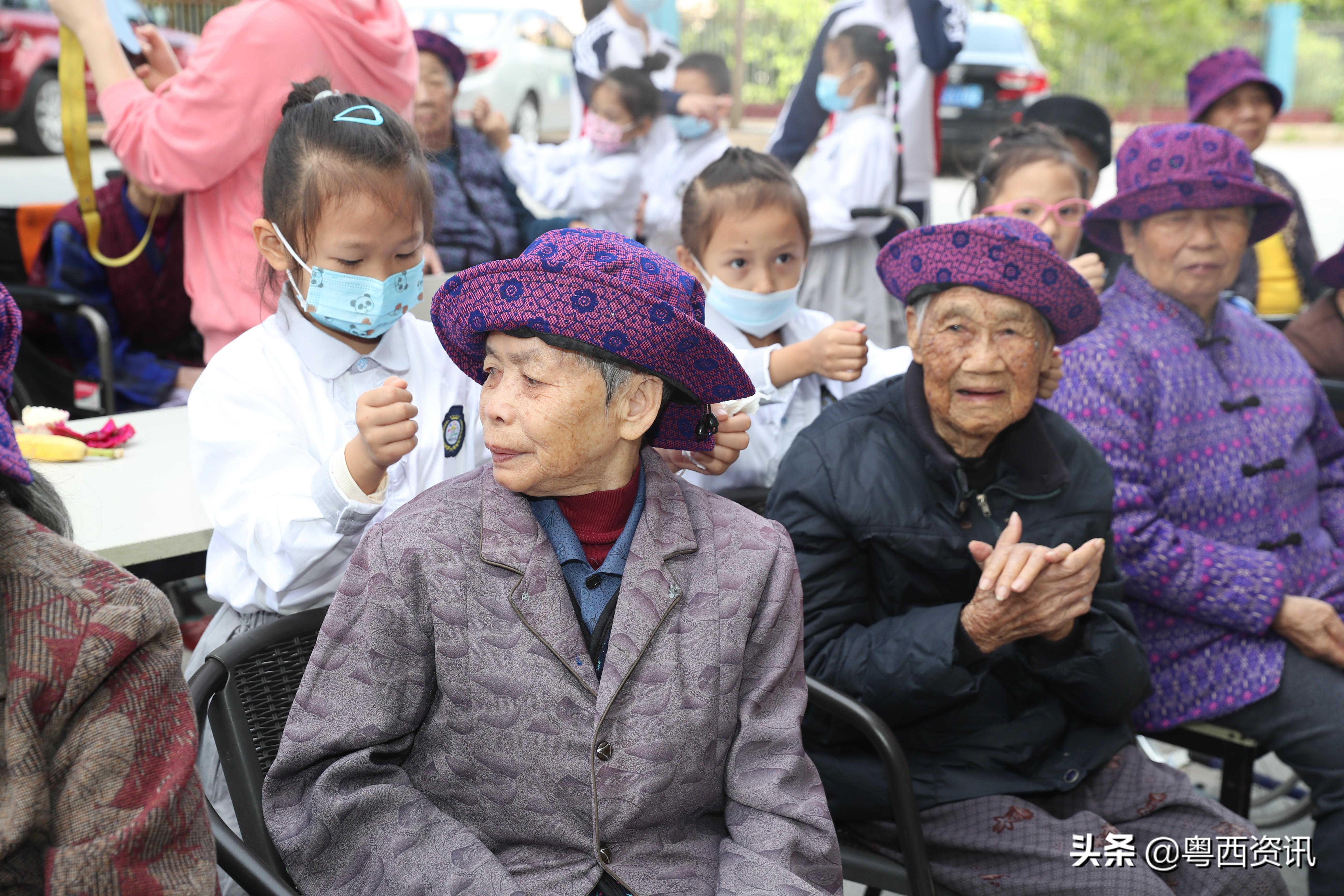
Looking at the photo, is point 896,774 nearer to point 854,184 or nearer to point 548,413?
point 548,413

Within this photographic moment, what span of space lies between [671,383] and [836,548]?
621 mm

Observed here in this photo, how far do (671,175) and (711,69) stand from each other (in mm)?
911

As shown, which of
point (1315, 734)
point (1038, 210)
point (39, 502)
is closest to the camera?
point (39, 502)

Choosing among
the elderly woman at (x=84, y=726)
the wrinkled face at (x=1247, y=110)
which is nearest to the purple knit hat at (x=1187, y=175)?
the wrinkled face at (x=1247, y=110)

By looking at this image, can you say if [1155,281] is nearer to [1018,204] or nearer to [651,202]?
[1018,204]

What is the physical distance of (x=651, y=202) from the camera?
540cm

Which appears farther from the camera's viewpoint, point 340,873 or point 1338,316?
point 1338,316

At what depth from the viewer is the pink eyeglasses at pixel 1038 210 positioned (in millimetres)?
3842

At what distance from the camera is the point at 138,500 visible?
254cm

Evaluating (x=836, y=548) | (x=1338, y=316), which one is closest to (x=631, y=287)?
(x=836, y=548)

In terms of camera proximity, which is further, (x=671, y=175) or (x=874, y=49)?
(x=671, y=175)

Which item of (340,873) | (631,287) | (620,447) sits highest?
(631,287)

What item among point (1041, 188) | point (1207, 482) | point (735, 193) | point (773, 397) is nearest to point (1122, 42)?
point (1041, 188)

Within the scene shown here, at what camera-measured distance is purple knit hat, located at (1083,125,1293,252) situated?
3.10 meters
